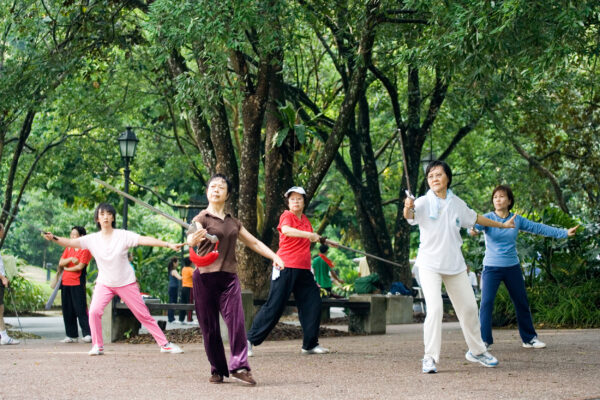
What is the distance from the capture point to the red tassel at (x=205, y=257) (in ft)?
22.6

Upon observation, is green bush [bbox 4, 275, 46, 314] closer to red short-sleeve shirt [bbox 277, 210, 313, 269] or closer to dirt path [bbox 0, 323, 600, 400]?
dirt path [bbox 0, 323, 600, 400]

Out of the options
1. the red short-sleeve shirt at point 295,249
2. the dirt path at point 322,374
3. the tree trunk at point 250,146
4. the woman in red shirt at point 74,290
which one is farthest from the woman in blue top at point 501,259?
the woman in red shirt at point 74,290

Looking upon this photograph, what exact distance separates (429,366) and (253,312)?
5034 mm

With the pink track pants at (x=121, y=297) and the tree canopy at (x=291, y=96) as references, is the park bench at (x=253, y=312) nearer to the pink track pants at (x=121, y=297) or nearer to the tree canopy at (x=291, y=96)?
the tree canopy at (x=291, y=96)

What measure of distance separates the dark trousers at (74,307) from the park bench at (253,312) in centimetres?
30

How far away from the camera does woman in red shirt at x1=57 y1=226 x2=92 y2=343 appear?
1298 cm

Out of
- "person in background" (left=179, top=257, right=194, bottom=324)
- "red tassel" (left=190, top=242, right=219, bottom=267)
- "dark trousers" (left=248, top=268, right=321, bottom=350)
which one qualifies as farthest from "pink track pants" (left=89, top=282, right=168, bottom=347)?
"person in background" (left=179, top=257, right=194, bottom=324)

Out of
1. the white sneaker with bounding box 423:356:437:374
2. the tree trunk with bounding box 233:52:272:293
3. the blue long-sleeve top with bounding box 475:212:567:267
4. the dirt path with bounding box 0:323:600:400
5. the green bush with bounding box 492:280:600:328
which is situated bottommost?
the dirt path with bounding box 0:323:600:400

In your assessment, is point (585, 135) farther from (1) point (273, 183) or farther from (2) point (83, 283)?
(2) point (83, 283)

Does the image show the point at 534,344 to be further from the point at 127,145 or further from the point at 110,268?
the point at 127,145

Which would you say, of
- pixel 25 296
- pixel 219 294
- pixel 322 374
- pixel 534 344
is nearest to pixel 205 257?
pixel 219 294

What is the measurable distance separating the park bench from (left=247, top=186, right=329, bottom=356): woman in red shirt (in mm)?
1751

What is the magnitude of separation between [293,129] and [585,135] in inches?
460

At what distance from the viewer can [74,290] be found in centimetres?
1301
